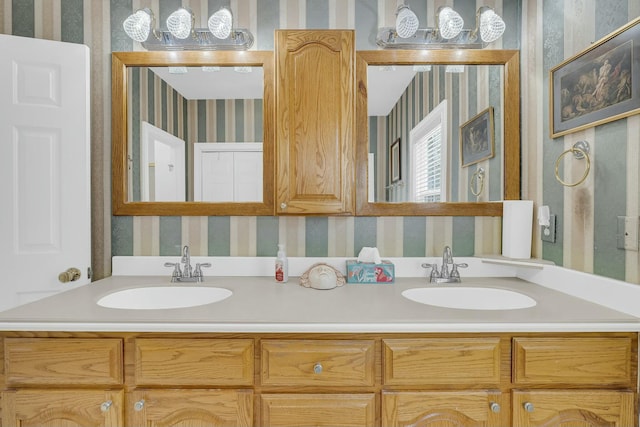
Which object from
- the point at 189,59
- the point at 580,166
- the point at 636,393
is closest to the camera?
the point at 636,393

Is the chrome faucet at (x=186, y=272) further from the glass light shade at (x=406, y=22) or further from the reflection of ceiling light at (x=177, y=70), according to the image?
the glass light shade at (x=406, y=22)

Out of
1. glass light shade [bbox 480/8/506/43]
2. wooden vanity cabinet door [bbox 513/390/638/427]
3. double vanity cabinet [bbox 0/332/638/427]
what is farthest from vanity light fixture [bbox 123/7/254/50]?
wooden vanity cabinet door [bbox 513/390/638/427]

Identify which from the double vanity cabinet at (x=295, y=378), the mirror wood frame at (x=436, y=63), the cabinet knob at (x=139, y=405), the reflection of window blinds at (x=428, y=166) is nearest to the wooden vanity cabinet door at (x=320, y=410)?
the double vanity cabinet at (x=295, y=378)

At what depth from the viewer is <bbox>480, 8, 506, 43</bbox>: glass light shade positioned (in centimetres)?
156

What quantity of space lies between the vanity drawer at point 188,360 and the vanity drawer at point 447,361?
49cm

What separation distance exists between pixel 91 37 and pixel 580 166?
229 centimetres

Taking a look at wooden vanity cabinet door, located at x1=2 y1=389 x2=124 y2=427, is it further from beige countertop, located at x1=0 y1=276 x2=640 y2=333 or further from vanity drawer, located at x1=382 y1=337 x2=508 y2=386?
vanity drawer, located at x1=382 y1=337 x2=508 y2=386

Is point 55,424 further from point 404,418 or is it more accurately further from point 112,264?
point 404,418

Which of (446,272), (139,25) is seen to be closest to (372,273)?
(446,272)

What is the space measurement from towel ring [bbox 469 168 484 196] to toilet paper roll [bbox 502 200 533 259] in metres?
0.15

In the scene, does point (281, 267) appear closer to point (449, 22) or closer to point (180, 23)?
point (180, 23)

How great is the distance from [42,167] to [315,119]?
125cm

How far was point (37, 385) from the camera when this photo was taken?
3.44ft

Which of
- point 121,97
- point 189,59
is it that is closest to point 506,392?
point 189,59
